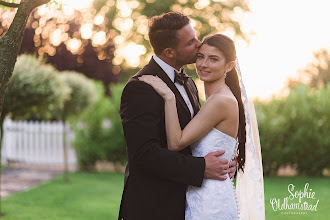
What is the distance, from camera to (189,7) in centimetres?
2062

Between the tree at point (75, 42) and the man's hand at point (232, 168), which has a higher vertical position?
Answer: the tree at point (75, 42)

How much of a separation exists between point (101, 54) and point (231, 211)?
2557 centimetres

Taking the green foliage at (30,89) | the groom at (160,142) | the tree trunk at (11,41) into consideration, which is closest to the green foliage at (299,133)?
the green foliage at (30,89)

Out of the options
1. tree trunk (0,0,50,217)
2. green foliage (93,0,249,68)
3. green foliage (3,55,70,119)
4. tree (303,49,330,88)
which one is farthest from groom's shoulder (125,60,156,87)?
tree (303,49,330,88)

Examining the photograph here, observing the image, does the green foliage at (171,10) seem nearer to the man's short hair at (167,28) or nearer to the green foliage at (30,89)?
the green foliage at (30,89)

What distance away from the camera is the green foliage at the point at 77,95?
41.6 ft

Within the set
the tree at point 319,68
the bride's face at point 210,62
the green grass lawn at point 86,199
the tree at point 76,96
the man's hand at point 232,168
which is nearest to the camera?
the bride's face at point 210,62

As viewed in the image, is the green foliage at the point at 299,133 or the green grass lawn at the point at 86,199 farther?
the green foliage at the point at 299,133

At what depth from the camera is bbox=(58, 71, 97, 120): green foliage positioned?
1269 cm

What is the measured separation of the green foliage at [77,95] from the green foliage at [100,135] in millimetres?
761

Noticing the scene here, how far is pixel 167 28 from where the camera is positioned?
10.8 feet

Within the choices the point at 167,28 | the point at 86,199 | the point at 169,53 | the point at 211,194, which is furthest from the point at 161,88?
the point at 86,199

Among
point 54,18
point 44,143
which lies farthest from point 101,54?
point 44,143

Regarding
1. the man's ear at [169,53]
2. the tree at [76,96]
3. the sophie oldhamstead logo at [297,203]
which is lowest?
the sophie oldhamstead logo at [297,203]
